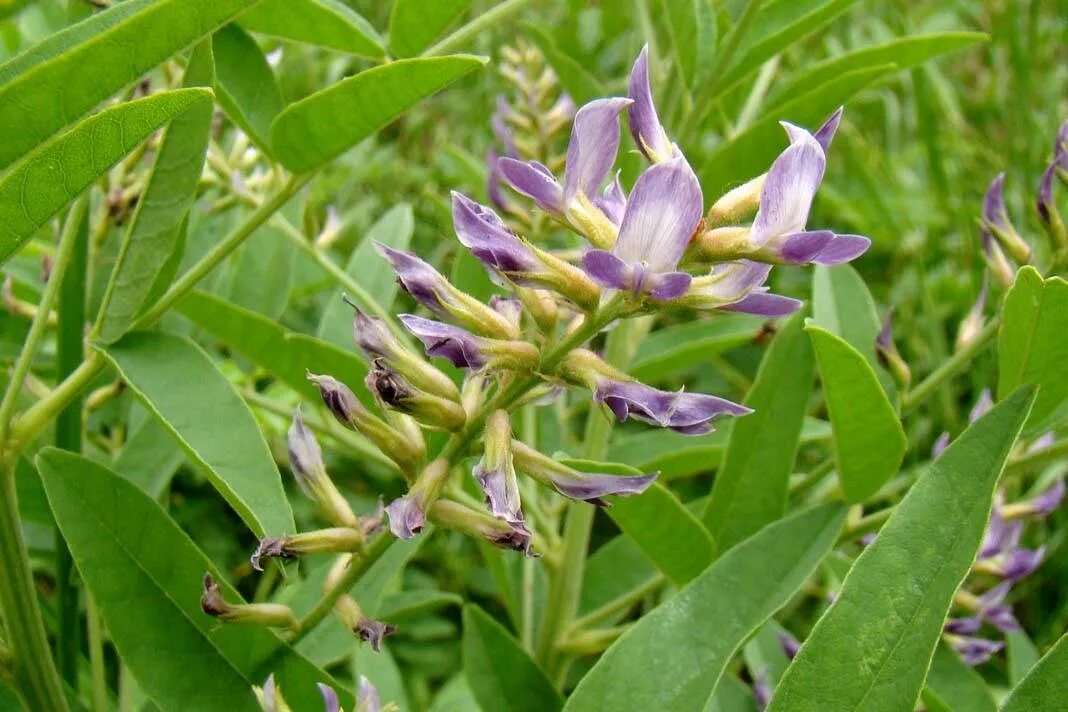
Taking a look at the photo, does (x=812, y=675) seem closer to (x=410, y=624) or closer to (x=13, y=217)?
(x=13, y=217)

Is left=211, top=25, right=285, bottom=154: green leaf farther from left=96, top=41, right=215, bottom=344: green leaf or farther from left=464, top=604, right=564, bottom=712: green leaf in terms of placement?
left=464, top=604, right=564, bottom=712: green leaf

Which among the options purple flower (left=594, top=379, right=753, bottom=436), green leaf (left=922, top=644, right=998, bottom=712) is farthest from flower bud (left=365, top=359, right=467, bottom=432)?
green leaf (left=922, top=644, right=998, bottom=712)

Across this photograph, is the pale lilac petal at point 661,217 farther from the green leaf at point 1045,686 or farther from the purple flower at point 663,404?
the green leaf at point 1045,686

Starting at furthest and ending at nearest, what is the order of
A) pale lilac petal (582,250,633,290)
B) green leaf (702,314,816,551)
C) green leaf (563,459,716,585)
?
1. green leaf (702,314,816,551)
2. green leaf (563,459,716,585)
3. pale lilac petal (582,250,633,290)

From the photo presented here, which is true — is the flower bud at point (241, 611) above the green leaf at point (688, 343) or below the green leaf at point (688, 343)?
above

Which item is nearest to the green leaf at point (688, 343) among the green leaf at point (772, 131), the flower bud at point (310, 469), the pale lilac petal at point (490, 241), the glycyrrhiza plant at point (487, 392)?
the glycyrrhiza plant at point (487, 392)

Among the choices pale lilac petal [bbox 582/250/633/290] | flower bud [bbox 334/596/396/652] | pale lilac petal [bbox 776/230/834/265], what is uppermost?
pale lilac petal [bbox 582/250/633/290]

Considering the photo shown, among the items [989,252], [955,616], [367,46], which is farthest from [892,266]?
[367,46]
